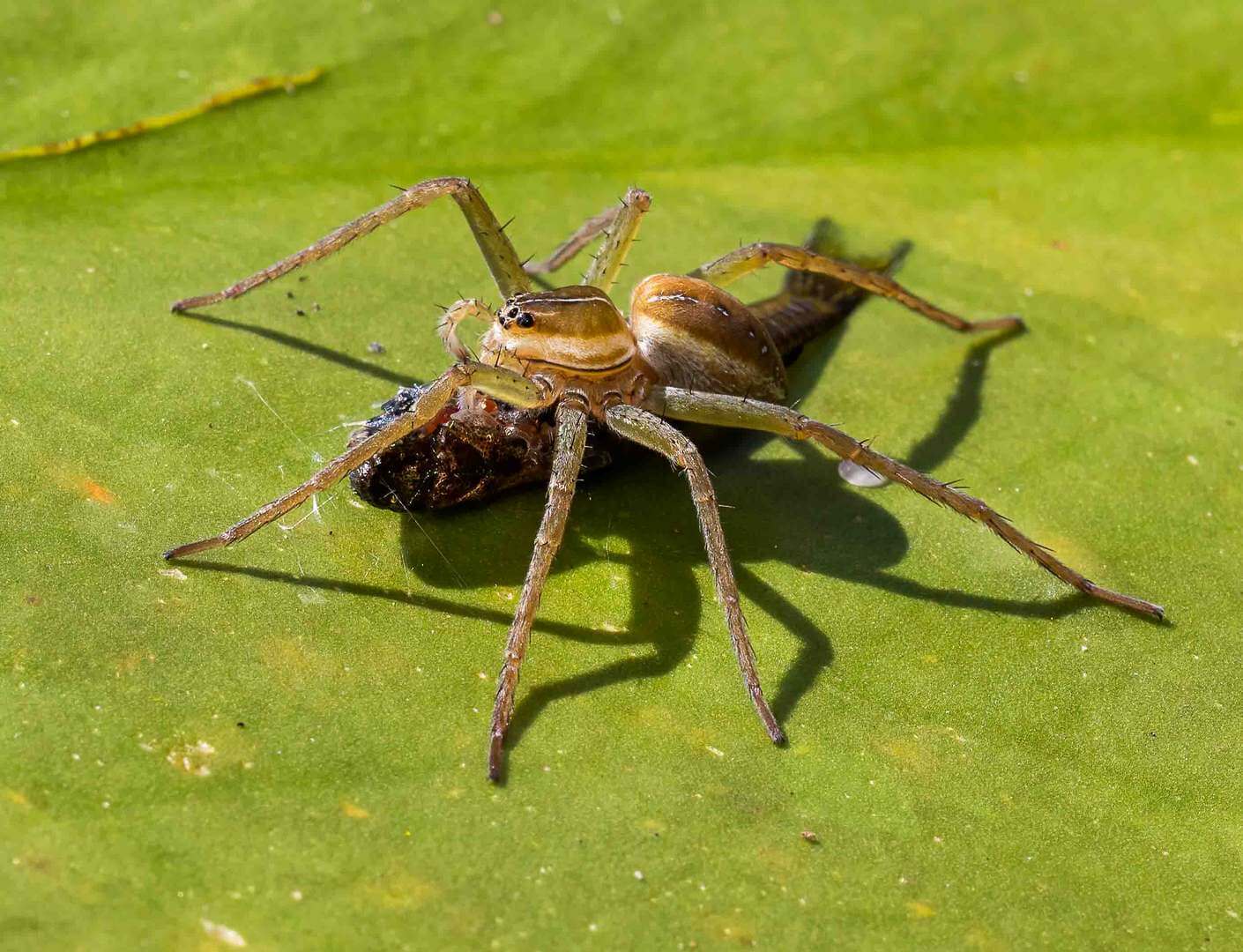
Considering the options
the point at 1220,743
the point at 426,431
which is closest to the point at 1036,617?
the point at 1220,743

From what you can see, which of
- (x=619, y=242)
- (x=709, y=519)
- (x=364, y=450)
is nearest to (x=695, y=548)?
(x=709, y=519)

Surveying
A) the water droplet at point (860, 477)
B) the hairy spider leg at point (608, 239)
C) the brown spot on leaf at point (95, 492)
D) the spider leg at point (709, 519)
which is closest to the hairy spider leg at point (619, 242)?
the hairy spider leg at point (608, 239)

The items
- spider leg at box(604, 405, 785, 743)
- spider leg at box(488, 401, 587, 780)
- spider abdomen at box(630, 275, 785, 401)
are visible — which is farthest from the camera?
spider abdomen at box(630, 275, 785, 401)

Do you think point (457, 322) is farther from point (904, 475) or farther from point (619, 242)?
point (904, 475)

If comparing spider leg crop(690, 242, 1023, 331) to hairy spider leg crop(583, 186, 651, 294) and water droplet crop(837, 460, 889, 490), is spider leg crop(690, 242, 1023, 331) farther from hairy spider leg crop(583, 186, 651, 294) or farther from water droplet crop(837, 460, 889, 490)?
water droplet crop(837, 460, 889, 490)

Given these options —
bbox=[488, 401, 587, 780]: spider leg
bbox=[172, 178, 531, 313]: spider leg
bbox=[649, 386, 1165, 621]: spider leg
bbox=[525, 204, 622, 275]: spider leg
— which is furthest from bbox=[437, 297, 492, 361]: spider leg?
bbox=[649, 386, 1165, 621]: spider leg
